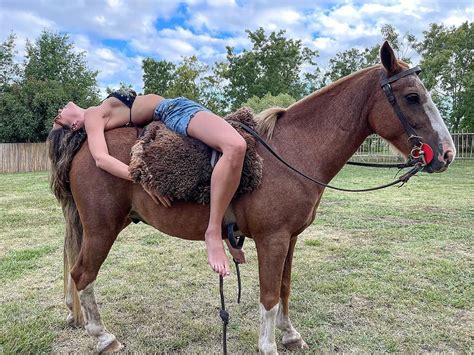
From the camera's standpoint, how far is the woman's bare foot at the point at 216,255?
77.9 inches

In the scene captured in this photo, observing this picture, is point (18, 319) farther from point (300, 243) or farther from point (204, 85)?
point (204, 85)

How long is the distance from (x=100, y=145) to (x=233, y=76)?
31538 mm

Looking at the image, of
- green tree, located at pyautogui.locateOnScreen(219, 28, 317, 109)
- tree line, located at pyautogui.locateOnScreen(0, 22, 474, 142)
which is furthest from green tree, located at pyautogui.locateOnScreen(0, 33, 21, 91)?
green tree, located at pyautogui.locateOnScreen(219, 28, 317, 109)

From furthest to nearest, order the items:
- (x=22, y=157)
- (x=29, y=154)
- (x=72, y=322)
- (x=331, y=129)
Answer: (x=29, y=154) < (x=22, y=157) < (x=72, y=322) < (x=331, y=129)

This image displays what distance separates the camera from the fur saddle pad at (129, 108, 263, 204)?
6.94ft

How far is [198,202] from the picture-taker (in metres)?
2.18

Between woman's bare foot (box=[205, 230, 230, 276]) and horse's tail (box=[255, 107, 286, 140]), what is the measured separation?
2.40 feet

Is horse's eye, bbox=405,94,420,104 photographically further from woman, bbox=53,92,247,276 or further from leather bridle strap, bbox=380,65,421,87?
woman, bbox=53,92,247,276

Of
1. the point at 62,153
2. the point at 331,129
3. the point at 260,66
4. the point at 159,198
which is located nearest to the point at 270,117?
the point at 331,129

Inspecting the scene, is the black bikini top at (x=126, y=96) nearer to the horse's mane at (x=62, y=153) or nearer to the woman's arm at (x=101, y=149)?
the woman's arm at (x=101, y=149)

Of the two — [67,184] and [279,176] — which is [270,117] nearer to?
[279,176]

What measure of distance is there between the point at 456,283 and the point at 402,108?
229 centimetres

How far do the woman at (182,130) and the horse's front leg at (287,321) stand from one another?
41cm

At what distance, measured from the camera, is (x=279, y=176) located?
2.14 metres
